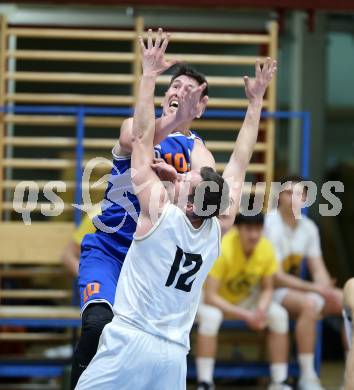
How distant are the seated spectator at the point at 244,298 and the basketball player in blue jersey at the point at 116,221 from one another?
8.10 ft

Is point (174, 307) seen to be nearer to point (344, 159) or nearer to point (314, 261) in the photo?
point (314, 261)

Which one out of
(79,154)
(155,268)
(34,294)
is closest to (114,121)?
(79,154)

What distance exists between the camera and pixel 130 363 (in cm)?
497

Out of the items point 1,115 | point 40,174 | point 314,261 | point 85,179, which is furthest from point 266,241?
point 40,174

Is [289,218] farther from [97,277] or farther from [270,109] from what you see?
[97,277]

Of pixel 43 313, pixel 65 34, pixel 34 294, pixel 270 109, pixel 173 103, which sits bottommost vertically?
pixel 43 313

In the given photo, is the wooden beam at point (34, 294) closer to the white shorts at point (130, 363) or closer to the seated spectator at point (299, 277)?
the seated spectator at point (299, 277)

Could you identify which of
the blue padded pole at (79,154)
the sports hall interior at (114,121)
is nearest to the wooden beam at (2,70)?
the sports hall interior at (114,121)

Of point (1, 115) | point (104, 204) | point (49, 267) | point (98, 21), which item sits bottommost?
point (49, 267)

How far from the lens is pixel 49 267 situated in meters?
9.34

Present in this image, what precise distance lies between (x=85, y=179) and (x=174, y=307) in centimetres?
373

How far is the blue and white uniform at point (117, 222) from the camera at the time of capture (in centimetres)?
574

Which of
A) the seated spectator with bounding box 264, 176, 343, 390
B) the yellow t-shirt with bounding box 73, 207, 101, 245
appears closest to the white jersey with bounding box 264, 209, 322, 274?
the seated spectator with bounding box 264, 176, 343, 390

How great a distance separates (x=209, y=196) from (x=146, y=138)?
47cm
